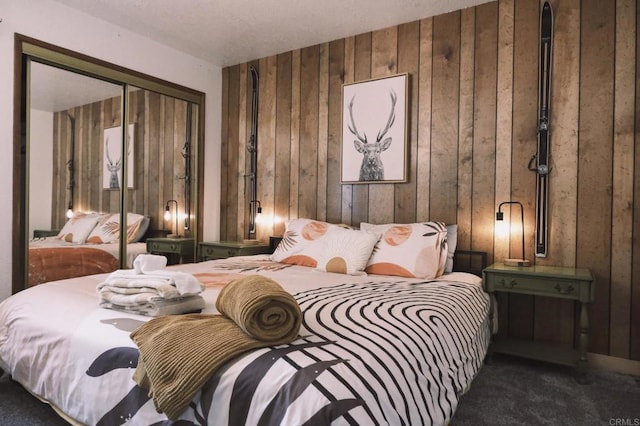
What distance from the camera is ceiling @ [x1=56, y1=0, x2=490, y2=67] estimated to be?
296cm

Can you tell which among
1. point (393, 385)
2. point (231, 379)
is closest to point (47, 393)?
point (231, 379)

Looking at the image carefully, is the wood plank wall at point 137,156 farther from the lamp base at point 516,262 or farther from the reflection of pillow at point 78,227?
the lamp base at point 516,262

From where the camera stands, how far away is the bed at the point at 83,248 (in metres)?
2.86

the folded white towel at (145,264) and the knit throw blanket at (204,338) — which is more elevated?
the folded white towel at (145,264)

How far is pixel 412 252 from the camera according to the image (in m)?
2.64

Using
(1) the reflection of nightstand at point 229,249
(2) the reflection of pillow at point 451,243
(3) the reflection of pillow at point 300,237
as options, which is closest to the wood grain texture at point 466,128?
(2) the reflection of pillow at point 451,243

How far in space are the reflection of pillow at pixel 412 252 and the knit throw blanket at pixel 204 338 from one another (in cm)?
144

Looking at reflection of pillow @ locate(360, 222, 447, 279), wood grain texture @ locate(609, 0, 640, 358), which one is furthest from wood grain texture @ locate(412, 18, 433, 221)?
wood grain texture @ locate(609, 0, 640, 358)

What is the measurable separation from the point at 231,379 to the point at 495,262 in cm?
233

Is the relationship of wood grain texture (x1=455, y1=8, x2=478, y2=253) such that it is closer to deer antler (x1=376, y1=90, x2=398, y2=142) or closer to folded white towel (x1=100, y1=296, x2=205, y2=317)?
deer antler (x1=376, y1=90, x2=398, y2=142)

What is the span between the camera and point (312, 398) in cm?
99

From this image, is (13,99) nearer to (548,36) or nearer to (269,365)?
(269,365)
